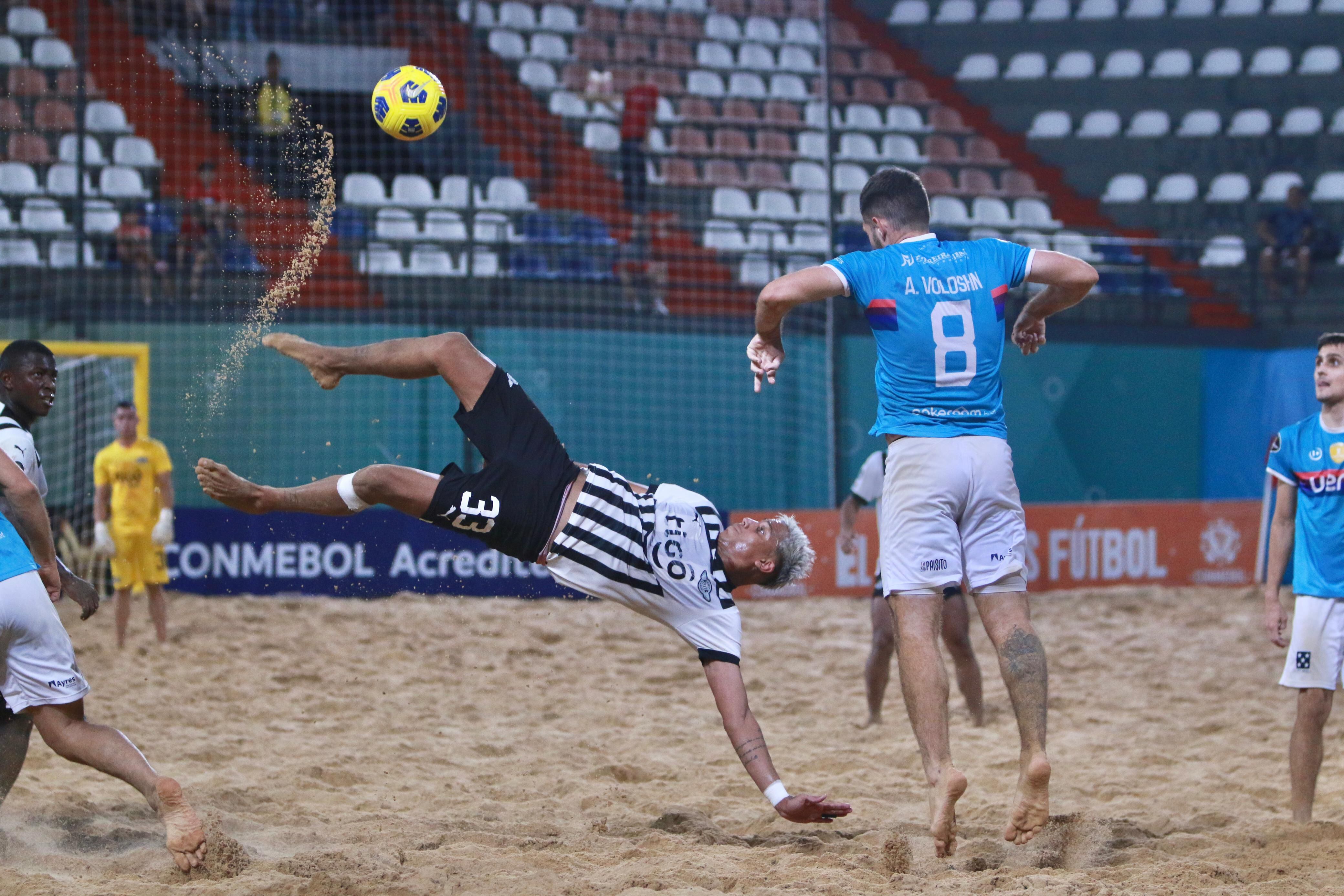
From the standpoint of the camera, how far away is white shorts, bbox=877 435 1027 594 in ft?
15.5

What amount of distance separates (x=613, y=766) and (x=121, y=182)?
9919 mm

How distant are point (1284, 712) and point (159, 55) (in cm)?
1332

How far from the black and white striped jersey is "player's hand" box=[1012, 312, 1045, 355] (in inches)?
54.9

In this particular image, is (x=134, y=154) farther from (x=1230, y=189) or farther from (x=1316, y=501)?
(x=1230, y=189)

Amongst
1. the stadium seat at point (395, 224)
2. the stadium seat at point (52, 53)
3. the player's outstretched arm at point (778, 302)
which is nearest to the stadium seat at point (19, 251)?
the stadium seat at point (52, 53)

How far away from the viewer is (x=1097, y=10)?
18.8 metres

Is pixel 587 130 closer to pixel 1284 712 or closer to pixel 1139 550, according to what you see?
pixel 1139 550

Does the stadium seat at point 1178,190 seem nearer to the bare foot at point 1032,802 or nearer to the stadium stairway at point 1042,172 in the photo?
the stadium stairway at point 1042,172

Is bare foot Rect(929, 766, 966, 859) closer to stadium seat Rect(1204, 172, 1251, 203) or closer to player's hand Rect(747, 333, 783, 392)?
player's hand Rect(747, 333, 783, 392)

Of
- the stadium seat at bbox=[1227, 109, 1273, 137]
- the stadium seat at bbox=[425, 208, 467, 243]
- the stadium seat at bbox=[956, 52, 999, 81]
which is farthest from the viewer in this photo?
the stadium seat at bbox=[956, 52, 999, 81]

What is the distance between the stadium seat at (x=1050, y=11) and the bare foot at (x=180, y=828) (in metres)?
17.4

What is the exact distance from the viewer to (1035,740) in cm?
452

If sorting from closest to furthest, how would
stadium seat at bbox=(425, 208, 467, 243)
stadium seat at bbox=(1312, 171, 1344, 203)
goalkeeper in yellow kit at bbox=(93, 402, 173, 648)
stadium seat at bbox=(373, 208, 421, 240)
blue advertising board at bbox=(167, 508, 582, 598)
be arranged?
1. goalkeeper in yellow kit at bbox=(93, 402, 173, 648)
2. blue advertising board at bbox=(167, 508, 582, 598)
3. stadium seat at bbox=(373, 208, 421, 240)
4. stadium seat at bbox=(425, 208, 467, 243)
5. stadium seat at bbox=(1312, 171, 1344, 203)

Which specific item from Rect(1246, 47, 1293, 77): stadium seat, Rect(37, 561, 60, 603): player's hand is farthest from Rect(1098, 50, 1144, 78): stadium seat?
Rect(37, 561, 60, 603): player's hand
